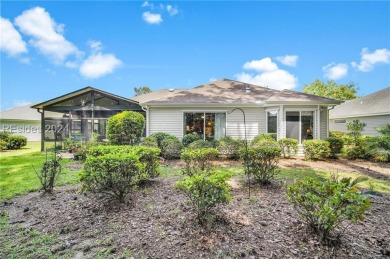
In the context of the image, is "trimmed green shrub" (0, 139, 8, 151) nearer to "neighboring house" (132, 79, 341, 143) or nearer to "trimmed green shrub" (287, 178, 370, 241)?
"neighboring house" (132, 79, 341, 143)

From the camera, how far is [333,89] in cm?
3638

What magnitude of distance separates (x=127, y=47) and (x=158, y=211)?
14.8 m

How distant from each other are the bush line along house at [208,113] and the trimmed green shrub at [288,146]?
0.65 metres

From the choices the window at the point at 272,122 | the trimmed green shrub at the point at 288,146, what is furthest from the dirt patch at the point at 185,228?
the window at the point at 272,122

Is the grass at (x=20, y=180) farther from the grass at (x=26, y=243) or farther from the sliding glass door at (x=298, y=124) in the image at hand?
the sliding glass door at (x=298, y=124)

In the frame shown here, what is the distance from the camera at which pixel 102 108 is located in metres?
14.6

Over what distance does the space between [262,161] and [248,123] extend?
743 cm

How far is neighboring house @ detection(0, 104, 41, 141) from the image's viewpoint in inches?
869

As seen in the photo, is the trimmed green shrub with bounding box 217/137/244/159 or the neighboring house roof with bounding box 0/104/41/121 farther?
the neighboring house roof with bounding box 0/104/41/121

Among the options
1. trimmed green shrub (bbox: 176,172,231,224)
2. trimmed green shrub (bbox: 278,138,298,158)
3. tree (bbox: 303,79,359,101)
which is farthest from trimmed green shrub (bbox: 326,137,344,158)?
tree (bbox: 303,79,359,101)

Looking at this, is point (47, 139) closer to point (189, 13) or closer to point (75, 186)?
point (75, 186)

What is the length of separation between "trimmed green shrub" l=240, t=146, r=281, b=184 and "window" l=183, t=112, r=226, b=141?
7.21m

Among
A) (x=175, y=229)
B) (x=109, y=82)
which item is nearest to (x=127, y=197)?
(x=175, y=229)

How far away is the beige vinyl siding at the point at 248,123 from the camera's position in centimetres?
1223
